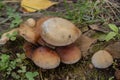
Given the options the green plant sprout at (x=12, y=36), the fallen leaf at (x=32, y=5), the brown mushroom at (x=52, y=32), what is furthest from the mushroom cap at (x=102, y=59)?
the fallen leaf at (x=32, y=5)

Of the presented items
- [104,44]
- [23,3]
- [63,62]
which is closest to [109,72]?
[104,44]

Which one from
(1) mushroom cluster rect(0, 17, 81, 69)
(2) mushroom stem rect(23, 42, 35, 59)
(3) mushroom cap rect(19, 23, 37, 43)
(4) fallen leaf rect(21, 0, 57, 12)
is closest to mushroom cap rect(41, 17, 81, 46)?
(1) mushroom cluster rect(0, 17, 81, 69)

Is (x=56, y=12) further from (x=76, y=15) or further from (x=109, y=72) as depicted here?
(x=109, y=72)

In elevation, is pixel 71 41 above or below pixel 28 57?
above

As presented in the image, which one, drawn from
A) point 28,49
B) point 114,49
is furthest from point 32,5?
point 114,49

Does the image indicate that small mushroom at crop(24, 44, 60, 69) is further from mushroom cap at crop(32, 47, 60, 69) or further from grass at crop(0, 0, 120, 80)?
grass at crop(0, 0, 120, 80)

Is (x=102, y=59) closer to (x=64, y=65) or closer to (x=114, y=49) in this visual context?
(x=114, y=49)
